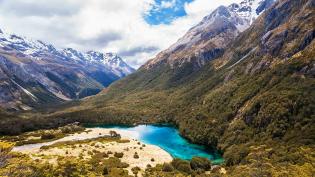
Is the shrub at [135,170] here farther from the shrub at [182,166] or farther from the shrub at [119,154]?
the shrub at [119,154]

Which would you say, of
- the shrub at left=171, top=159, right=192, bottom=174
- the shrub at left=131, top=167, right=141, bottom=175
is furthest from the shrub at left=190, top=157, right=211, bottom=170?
the shrub at left=131, top=167, right=141, bottom=175

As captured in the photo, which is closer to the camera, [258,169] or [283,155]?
[258,169]

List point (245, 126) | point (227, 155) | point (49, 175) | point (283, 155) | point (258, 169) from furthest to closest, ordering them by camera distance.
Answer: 1. point (245, 126)
2. point (227, 155)
3. point (283, 155)
4. point (258, 169)
5. point (49, 175)

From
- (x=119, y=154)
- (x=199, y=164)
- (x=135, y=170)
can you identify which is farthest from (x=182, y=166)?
(x=119, y=154)

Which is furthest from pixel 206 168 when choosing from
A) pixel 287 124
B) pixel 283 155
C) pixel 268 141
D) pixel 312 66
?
pixel 312 66

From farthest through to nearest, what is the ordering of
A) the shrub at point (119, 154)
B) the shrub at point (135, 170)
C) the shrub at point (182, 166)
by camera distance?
the shrub at point (119, 154), the shrub at point (182, 166), the shrub at point (135, 170)

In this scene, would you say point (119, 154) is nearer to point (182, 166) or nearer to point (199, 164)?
point (182, 166)

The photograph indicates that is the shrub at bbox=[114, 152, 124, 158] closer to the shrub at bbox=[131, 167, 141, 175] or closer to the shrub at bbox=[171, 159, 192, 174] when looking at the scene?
the shrub at bbox=[171, 159, 192, 174]

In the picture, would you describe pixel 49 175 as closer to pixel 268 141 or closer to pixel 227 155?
pixel 227 155

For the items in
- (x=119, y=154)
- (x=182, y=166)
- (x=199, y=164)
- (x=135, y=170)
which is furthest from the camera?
(x=119, y=154)

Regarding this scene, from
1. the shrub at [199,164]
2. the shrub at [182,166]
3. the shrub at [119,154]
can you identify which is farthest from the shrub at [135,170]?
the shrub at [199,164]

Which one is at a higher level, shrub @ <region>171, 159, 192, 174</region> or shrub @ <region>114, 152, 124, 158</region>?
shrub @ <region>114, 152, 124, 158</region>
